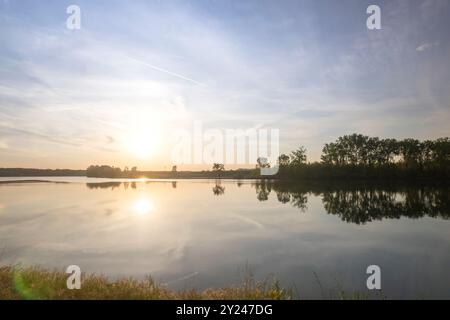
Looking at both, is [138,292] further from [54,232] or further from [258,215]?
[258,215]

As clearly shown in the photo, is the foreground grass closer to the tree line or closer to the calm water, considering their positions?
the calm water

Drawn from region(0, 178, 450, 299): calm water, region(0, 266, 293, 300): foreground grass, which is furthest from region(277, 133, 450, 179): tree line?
region(0, 266, 293, 300): foreground grass

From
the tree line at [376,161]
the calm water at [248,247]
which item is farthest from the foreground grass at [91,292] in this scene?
the tree line at [376,161]

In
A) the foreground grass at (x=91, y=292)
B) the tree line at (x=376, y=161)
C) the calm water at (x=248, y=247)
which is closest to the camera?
the foreground grass at (x=91, y=292)

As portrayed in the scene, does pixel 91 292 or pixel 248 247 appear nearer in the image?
pixel 91 292

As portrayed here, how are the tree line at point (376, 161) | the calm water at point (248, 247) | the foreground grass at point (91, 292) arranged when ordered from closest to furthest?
the foreground grass at point (91, 292)
the calm water at point (248, 247)
the tree line at point (376, 161)

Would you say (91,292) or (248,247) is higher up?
(91,292)

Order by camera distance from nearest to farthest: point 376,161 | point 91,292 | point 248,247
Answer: point 91,292
point 248,247
point 376,161

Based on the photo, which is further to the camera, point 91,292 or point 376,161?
point 376,161

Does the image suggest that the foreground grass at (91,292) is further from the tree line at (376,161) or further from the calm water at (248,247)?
the tree line at (376,161)

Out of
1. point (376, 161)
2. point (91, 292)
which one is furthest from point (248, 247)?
point (376, 161)

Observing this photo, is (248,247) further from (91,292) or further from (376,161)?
(376,161)

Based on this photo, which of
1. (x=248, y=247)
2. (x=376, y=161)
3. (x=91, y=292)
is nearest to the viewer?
(x=91, y=292)

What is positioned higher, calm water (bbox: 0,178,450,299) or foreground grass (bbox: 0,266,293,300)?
foreground grass (bbox: 0,266,293,300)
